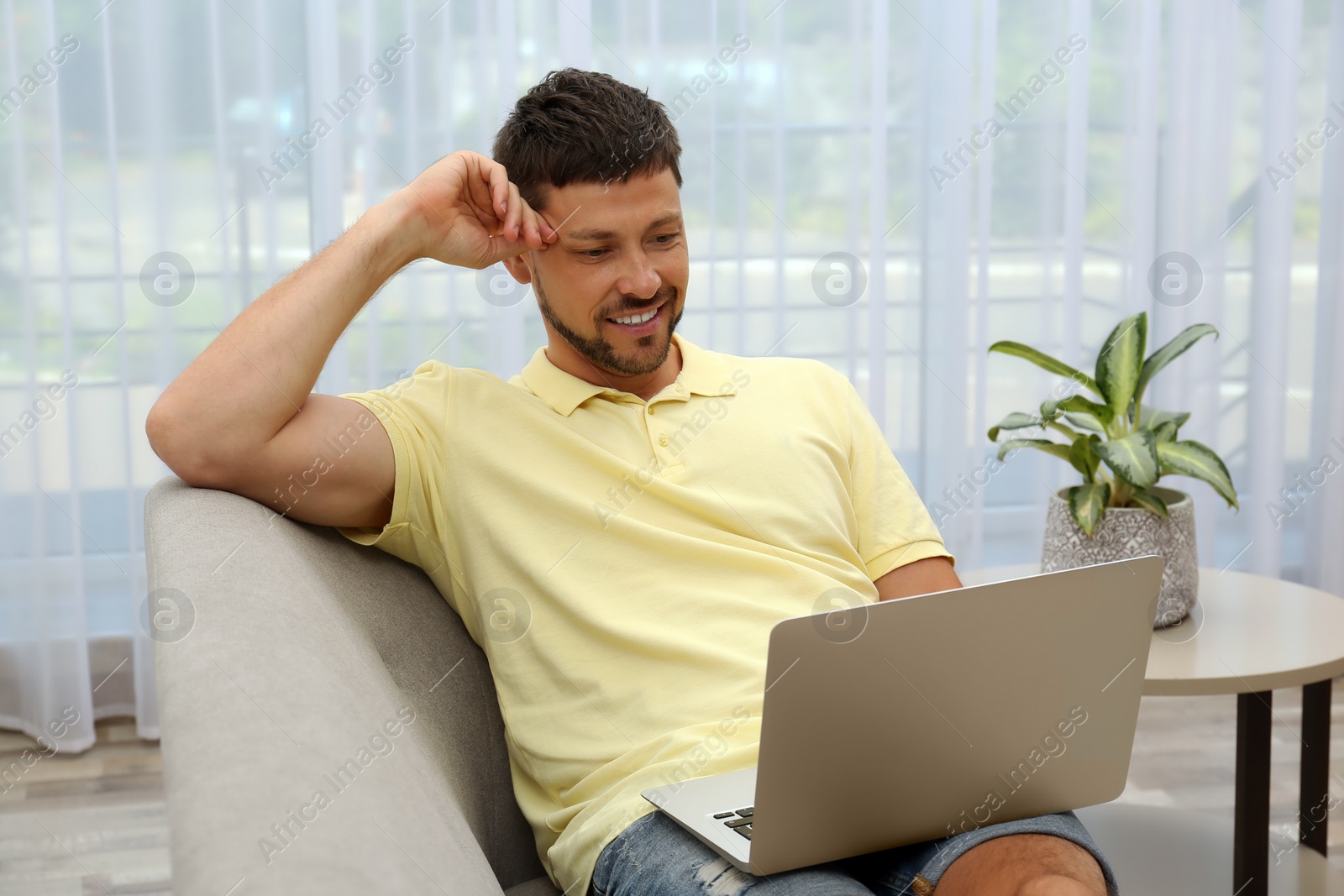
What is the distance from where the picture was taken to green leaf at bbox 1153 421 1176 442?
1.63 meters

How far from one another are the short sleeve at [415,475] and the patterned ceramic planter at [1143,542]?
2.79ft

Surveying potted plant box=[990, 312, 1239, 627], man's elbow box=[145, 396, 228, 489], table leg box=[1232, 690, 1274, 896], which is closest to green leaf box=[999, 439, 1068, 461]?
potted plant box=[990, 312, 1239, 627]

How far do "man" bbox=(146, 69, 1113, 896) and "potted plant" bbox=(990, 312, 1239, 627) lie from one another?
0.93 ft

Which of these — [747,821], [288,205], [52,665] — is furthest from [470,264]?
[52,665]

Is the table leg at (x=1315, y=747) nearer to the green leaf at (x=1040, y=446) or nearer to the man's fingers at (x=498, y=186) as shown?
the green leaf at (x=1040, y=446)

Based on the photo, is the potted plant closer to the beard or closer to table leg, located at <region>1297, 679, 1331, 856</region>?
table leg, located at <region>1297, 679, 1331, 856</region>

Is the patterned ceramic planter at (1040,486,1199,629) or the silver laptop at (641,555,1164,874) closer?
the silver laptop at (641,555,1164,874)

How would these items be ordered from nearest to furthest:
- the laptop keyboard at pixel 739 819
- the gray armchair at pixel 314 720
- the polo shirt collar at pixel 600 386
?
the gray armchair at pixel 314 720 < the laptop keyboard at pixel 739 819 < the polo shirt collar at pixel 600 386

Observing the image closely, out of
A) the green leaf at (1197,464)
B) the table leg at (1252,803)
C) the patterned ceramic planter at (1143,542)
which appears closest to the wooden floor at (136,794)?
the table leg at (1252,803)

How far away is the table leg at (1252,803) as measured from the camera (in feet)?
5.01

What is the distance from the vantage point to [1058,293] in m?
2.89

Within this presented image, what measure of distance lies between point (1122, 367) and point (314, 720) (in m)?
1.24

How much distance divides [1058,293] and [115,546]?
2245 mm

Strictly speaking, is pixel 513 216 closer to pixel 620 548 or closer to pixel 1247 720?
pixel 620 548
